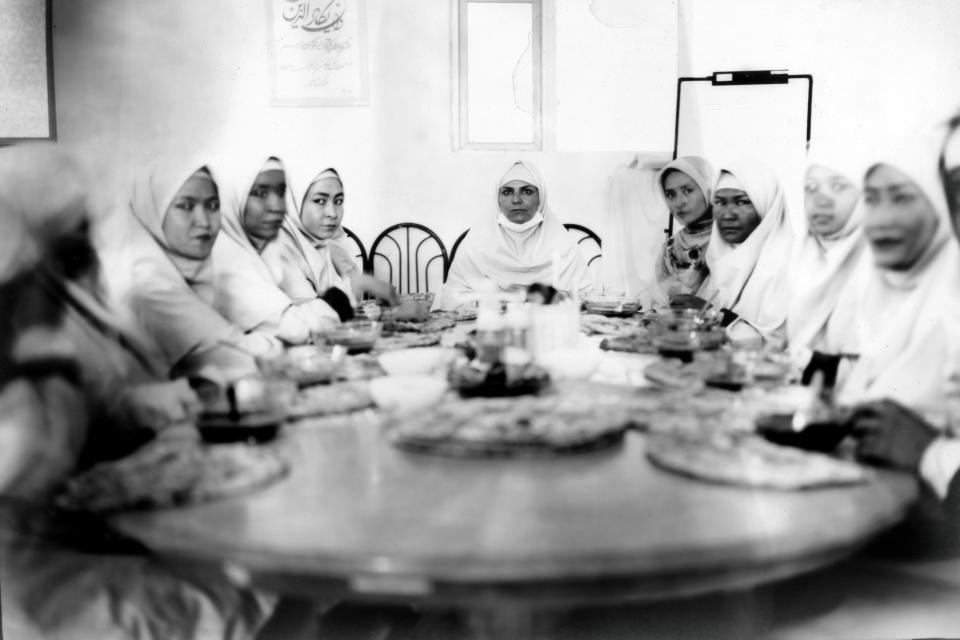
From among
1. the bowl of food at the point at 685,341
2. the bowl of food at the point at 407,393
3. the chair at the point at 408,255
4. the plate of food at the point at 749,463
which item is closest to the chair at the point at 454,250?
the chair at the point at 408,255

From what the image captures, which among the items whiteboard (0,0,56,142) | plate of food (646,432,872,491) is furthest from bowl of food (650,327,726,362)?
whiteboard (0,0,56,142)

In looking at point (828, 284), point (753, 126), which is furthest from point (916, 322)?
point (753, 126)

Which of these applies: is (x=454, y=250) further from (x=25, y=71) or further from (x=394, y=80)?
(x=25, y=71)

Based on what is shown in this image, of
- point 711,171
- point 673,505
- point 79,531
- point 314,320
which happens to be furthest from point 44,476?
point 711,171

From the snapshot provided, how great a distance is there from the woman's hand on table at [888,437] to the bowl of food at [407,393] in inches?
22.6

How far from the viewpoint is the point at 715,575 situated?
752 millimetres

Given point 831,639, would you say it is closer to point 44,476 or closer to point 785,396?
point 785,396

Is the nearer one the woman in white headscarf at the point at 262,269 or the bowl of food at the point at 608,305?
the woman in white headscarf at the point at 262,269

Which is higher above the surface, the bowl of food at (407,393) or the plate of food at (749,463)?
the bowl of food at (407,393)

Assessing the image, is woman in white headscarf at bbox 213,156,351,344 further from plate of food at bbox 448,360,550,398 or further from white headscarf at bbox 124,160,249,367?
plate of food at bbox 448,360,550,398

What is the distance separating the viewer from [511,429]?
1013mm

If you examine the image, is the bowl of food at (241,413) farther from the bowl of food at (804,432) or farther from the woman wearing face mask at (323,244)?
the woman wearing face mask at (323,244)

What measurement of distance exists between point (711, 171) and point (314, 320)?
1.25m

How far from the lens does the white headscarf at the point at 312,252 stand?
196 cm
